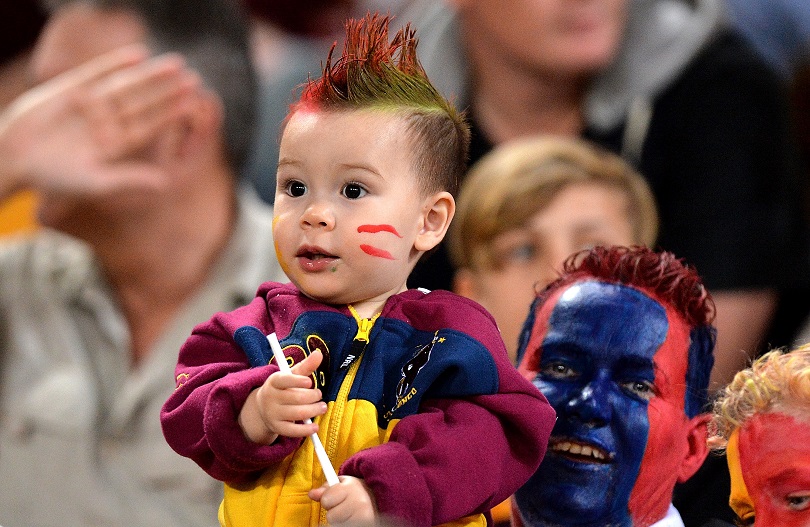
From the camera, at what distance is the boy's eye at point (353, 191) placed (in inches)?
37.9

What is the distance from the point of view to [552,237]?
1888 mm

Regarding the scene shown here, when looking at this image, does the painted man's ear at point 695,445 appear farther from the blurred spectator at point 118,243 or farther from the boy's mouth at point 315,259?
the blurred spectator at point 118,243

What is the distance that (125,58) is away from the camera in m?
2.36

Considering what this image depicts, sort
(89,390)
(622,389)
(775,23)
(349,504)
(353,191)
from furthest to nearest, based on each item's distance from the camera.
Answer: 1. (775,23)
2. (89,390)
3. (622,389)
4. (353,191)
5. (349,504)

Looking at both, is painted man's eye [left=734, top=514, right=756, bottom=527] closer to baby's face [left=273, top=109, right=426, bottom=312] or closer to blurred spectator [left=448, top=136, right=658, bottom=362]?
baby's face [left=273, top=109, right=426, bottom=312]

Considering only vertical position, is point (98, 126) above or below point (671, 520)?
below

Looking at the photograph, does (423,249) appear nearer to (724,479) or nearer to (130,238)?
(724,479)

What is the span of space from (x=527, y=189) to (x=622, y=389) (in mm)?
859

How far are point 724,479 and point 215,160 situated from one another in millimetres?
1580

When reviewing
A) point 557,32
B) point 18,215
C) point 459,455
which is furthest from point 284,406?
point 18,215

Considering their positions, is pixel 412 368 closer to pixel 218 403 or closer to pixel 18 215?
pixel 218 403

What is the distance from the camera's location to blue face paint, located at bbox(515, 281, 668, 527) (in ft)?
3.44

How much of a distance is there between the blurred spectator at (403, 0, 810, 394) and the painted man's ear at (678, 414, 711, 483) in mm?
1070

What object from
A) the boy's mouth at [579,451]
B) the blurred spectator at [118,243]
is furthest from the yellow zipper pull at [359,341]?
the blurred spectator at [118,243]
